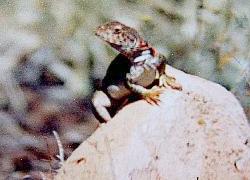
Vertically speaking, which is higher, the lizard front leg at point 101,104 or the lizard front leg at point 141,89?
the lizard front leg at point 141,89

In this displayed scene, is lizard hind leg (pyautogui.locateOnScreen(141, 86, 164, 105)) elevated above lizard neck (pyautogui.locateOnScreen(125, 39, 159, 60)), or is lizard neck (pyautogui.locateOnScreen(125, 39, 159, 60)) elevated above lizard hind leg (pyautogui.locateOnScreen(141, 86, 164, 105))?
lizard neck (pyautogui.locateOnScreen(125, 39, 159, 60))

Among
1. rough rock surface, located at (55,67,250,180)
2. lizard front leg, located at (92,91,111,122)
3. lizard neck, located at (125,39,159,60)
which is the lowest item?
rough rock surface, located at (55,67,250,180)

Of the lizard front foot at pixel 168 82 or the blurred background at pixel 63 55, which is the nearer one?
the blurred background at pixel 63 55

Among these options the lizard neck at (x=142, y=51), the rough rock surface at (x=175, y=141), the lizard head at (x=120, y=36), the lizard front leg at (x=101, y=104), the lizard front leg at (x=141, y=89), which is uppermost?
the lizard head at (x=120, y=36)

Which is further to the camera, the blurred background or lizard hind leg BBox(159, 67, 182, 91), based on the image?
lizard hind leg BBox(159, 67, 182, 91)

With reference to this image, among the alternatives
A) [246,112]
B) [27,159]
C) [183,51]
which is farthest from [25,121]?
[246,112]

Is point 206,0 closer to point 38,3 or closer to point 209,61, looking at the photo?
point 209,61
